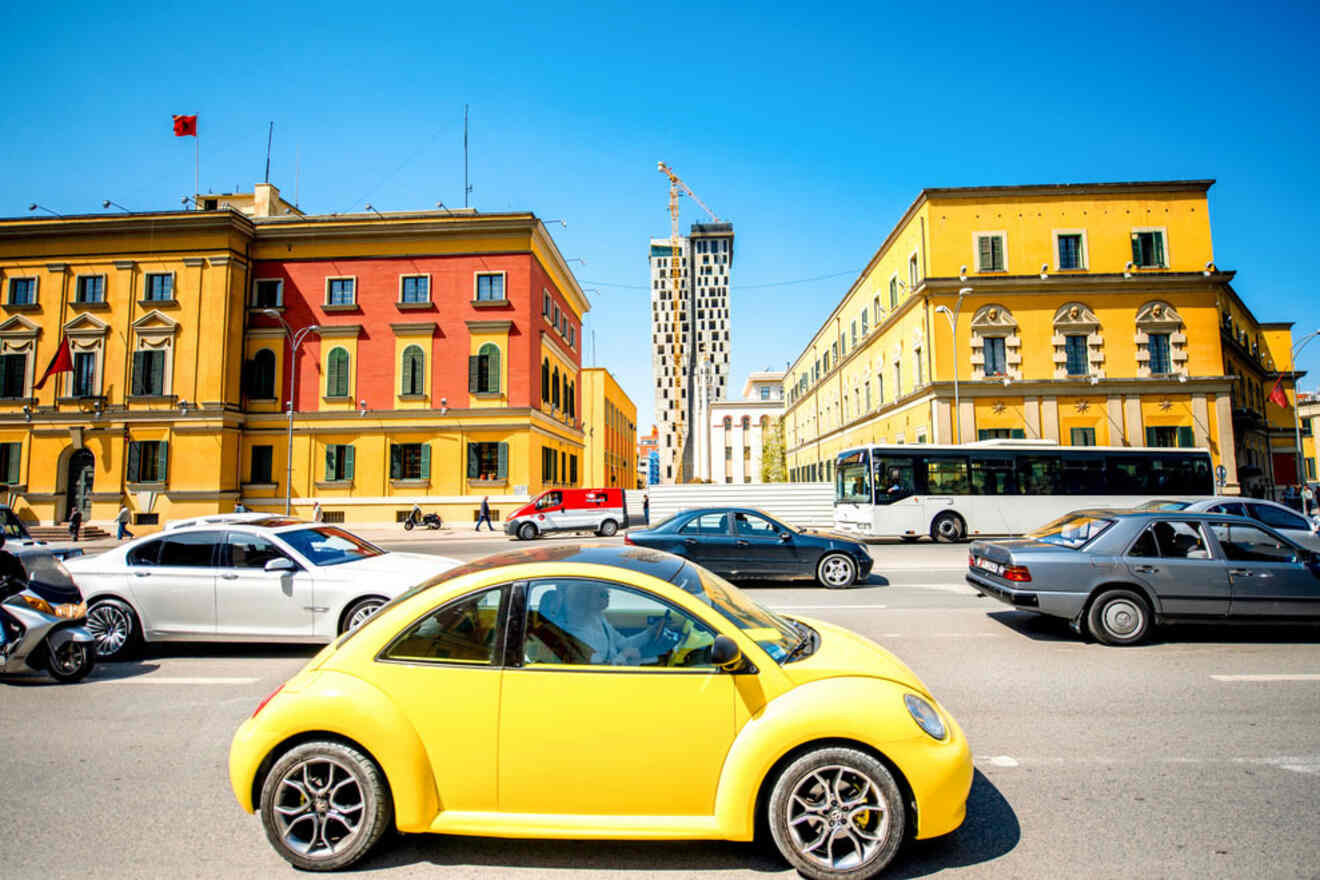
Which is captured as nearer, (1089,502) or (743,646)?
(743,646)

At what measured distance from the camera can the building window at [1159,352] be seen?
3394cm

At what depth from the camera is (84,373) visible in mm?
32750

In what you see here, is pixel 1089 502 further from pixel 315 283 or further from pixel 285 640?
pixel 315 283

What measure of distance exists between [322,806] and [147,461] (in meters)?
37.0

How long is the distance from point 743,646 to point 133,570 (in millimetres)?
7575

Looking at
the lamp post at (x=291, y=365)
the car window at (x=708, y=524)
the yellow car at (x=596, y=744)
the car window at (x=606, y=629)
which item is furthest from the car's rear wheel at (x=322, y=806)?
the lamp post at (x=291, y=365)

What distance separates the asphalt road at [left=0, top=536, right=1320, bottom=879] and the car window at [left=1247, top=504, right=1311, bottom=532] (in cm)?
618

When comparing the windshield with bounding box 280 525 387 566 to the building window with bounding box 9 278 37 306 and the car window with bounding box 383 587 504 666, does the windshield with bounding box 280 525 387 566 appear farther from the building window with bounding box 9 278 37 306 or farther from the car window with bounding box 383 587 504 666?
the building window with bounding box 9 278 37 306

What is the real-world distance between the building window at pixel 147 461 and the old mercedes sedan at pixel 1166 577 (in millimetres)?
36921

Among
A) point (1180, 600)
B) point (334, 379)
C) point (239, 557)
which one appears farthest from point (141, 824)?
point (334, 379)

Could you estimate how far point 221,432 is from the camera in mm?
31734

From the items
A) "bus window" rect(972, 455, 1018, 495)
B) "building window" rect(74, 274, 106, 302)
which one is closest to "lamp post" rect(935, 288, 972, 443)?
"bus window" rect(972, 455, 1018, 495)

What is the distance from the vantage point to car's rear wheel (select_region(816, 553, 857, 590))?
1188 centimetres

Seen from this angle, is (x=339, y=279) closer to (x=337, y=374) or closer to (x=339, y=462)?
(x=337, y=374)
